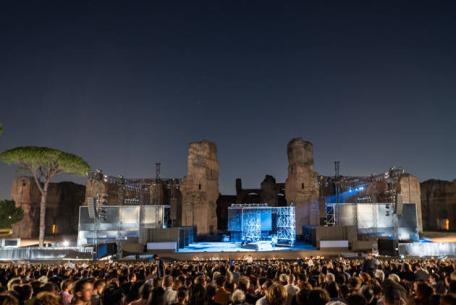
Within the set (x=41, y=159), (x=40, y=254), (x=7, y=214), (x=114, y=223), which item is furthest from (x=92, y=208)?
(x=7, y=214)

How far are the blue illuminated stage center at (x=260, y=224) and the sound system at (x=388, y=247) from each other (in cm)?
869

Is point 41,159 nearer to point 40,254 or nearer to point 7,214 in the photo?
point 7,214

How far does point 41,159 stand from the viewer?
33125mm

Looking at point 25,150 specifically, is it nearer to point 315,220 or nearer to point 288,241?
point 288,241

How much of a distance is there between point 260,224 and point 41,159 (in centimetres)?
1934

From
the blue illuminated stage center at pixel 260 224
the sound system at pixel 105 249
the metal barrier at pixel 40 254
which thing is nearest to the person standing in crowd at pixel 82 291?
the sound system at pixel 105 249

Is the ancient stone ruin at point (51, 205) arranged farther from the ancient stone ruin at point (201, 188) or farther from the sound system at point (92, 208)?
the sound system at point (92, 208)

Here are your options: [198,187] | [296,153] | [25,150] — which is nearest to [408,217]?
[296,153]

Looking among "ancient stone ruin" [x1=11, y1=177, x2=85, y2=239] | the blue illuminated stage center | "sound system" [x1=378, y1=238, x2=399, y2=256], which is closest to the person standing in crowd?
"sound system" [x1=378, y1=238, x2=399, y2=256]

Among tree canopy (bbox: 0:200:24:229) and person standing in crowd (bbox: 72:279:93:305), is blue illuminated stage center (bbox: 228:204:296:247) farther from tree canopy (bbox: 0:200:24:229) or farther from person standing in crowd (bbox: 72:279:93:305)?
person standing in crowd (bbox: 72:279:93:305)

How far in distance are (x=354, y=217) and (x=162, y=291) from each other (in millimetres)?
29035

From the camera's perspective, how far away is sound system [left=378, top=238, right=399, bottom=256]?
2138 cm

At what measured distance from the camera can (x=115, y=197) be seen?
43344mm

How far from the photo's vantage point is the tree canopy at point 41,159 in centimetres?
3284
